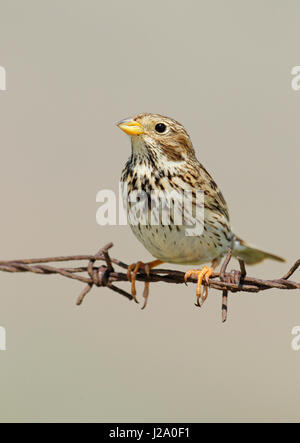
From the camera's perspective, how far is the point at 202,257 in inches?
196

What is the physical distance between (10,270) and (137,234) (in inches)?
61.9

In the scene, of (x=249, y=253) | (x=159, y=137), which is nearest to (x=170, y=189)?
(x=159, y=137)

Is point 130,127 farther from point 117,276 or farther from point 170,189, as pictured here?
point 117,276

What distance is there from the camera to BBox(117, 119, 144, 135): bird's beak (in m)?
4.77

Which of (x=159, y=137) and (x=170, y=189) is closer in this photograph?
(x=170, y=189)

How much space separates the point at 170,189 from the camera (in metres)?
4.80

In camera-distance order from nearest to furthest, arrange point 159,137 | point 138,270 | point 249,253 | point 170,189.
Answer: point 138,270 → point 170,189 → point 159,137 → point 249,253

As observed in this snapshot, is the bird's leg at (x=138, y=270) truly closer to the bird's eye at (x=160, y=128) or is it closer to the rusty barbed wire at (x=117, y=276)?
the rusty barbed wire at (x=117, y=276)

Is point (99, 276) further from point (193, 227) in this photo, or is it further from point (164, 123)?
point (164, 123)

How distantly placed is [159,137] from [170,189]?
48cm

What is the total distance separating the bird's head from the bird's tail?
0.82 meters

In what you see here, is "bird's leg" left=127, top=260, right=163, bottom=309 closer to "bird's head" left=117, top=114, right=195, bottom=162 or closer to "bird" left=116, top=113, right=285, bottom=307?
"bird" left=116, top=113, right=285, bottom=307

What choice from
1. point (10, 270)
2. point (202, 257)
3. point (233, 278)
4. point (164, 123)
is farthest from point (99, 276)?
point (164, 123)

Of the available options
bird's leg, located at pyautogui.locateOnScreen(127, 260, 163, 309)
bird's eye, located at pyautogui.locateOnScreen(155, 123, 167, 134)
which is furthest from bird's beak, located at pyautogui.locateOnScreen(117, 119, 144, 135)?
bird's leg, located at pyautogui.locateOnScreen(127, 260, 163, 309)
